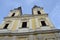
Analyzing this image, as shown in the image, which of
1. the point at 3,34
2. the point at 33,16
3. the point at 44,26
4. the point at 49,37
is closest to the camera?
the point at 49,37

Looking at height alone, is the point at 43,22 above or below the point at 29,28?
above

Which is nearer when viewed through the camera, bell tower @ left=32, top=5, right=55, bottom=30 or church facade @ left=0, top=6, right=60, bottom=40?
church facade @ left=0, top=6, right=60, bottom=40

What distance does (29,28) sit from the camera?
21078 mm

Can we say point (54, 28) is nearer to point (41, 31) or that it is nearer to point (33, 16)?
point (41, 31)

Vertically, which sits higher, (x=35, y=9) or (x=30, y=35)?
(x=35, y=9)

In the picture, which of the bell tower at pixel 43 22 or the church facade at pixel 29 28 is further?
the bell tower at pixel 43 22

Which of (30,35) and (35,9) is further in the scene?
(35,9)

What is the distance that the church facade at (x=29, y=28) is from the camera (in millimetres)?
18906

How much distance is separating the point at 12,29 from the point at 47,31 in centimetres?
461

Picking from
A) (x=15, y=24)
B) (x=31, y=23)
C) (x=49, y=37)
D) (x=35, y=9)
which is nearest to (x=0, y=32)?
(x=15, y=24)

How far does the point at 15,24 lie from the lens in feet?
75.2

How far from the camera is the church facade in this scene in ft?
62.0

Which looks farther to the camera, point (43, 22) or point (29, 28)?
point (43, 22)

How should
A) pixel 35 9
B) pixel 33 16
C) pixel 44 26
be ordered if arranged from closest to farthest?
pixel 44 26 < pixel 33 16 < pixel 35 9
